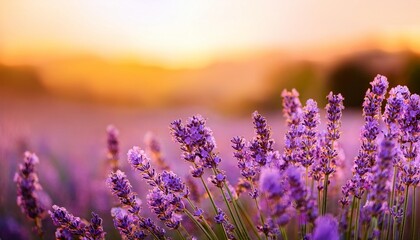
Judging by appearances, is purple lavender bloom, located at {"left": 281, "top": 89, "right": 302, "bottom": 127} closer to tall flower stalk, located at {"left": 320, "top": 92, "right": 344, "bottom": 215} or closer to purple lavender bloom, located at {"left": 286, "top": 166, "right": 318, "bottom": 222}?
tall flower stalk, located at {"left": 320, "top": 92, "right": 344, "bottom": 215}

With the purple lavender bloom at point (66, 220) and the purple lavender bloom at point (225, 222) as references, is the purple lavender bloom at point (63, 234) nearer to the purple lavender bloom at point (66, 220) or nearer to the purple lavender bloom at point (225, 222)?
the purple lavender bloom at point (66, 220)

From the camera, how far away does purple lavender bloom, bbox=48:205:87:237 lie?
1360 mm

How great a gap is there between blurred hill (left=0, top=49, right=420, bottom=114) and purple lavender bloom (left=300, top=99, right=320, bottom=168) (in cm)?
345

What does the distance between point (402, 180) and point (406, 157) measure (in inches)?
2.3

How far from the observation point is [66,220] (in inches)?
54.0

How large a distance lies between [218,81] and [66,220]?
269 inches

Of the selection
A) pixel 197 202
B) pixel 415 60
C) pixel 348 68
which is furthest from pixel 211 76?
pixel 197 202

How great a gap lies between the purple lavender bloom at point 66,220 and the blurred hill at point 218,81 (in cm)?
329

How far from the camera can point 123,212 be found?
1.37 metres

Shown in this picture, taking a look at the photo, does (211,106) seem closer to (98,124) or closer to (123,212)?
(98,124)

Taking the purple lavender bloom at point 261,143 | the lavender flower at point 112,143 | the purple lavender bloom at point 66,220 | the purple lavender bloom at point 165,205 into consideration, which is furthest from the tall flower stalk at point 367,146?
the lavender flower at point 112,143

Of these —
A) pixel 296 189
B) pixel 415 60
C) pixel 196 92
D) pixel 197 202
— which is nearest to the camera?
pixel 296 189

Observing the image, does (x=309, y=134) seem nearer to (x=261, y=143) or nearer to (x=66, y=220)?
(x=261, y=143)

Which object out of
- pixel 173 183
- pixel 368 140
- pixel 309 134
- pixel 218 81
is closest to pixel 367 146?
pixel 368 140
